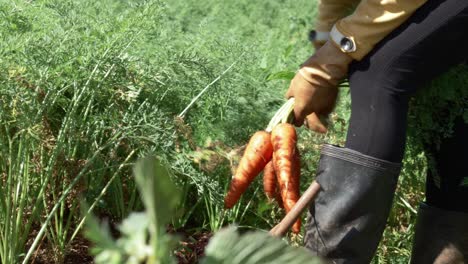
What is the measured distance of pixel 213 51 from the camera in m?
3.02

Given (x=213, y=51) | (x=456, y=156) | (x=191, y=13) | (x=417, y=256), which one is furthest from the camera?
(x=191, y=13)

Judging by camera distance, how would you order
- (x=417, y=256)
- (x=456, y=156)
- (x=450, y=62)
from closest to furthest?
1. (x=450, y=62)
2. (x=456, y=156)
3. (x=417, y=256)

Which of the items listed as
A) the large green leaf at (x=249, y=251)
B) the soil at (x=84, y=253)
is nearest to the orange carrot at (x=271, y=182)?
the soil at (x=84, y=253)

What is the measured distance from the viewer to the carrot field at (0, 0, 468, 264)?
2244mm

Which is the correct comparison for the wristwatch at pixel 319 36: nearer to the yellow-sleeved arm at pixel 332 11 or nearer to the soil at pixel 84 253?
the yellow-sleeved arm at pixel 332 11

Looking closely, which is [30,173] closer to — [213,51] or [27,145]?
[27,145]

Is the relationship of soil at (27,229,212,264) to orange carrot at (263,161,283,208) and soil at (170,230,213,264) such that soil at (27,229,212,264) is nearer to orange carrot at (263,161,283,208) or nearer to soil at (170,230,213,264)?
soil at (170,230,213,264)

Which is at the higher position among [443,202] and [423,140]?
[423,140]

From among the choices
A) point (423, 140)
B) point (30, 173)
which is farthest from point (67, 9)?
point (423, 140)

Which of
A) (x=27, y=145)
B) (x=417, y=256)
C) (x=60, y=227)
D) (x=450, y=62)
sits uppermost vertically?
(x=450, y=62)

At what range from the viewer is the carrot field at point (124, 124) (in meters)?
2.24

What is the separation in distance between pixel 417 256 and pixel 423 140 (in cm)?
35

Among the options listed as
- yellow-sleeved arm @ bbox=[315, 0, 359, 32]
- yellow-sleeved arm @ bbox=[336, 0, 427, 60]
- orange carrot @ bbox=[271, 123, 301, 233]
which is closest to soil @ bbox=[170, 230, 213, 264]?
orange carrot @ bbox=[271, 123, 301, 233]

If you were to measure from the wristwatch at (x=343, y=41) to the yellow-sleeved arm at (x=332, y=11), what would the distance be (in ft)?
1.00
